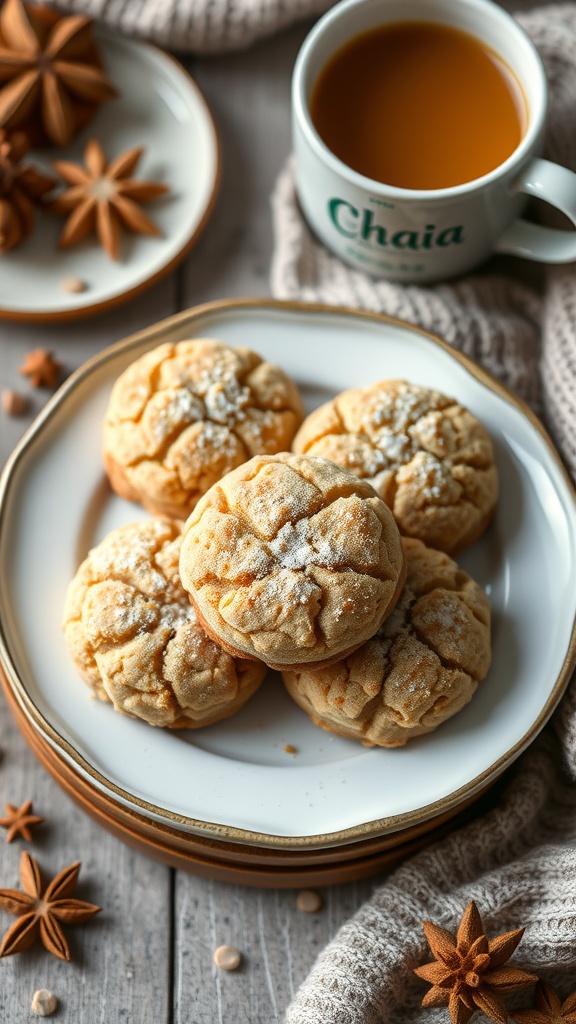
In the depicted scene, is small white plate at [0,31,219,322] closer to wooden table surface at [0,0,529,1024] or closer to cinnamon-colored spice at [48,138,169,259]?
cinnamon-colored spice at [48,138,169,259]

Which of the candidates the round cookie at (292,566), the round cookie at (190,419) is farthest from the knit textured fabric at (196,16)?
the round cookie at (292,566)

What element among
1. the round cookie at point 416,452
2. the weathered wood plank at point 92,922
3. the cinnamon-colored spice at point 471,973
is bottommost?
the weathered wood plank at point 92,922

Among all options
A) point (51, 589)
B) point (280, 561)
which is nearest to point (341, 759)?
point (280, 561)

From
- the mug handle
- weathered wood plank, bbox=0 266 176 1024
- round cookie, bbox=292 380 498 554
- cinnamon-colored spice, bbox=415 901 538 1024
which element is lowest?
weathered wood plank, bbox=0 266 176 1024

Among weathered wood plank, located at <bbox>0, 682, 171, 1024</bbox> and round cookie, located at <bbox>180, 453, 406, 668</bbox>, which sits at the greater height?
round cookie, located at <bbox>180, 453, 406, 668</bbox>

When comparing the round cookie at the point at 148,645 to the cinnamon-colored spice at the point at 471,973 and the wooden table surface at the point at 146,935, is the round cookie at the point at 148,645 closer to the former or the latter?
the wooden table surface at the point at 146,935

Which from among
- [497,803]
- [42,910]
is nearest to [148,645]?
[42,910]

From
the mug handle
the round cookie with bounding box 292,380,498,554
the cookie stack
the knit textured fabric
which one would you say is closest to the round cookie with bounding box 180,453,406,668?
the cookie stack
